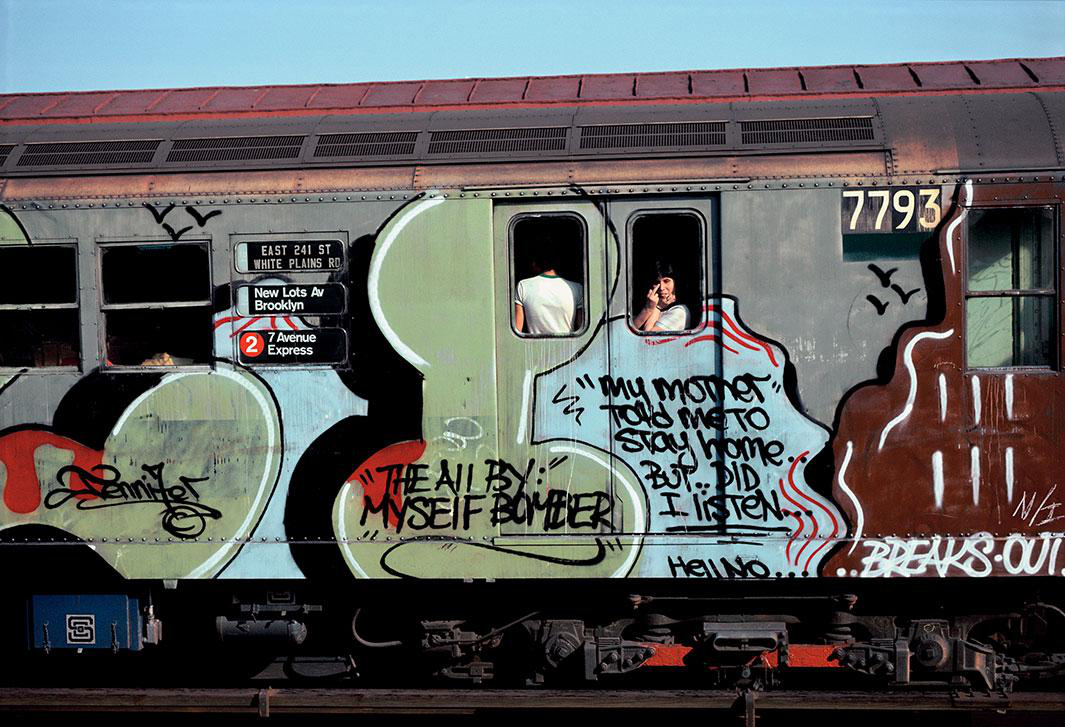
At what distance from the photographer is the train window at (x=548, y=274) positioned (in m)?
6.53

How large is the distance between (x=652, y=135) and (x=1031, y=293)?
2.41 m

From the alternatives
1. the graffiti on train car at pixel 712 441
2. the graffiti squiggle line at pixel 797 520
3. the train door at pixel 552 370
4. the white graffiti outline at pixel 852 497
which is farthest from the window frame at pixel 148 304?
the white graffiti outline at pixel 852 497

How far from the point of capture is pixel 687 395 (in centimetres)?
641

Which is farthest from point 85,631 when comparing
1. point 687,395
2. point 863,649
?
point 863,649

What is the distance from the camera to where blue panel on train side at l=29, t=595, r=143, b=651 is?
700 centimetres

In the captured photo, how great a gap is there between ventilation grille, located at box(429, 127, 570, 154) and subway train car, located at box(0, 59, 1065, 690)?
3cm

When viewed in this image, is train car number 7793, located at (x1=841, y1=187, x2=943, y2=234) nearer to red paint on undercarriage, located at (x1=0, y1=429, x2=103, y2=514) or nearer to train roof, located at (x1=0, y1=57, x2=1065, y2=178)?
train roof, located at (x1=0, y1=57, x2=1065, y2=178)

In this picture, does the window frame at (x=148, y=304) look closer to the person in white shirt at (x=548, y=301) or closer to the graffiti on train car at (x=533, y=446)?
the graffiti on train car at (x=533, y=446)

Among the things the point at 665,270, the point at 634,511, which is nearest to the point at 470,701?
the point at 634,511

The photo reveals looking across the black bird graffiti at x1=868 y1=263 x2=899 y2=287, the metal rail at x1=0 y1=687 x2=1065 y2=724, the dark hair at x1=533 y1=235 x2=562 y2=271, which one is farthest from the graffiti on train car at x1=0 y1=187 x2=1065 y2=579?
the metal rail at x1=0 y1=687 x2=1065 y2=724

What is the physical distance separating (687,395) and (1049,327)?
2.12 meters

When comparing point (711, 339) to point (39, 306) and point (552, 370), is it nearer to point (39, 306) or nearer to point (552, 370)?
point (552, 370)

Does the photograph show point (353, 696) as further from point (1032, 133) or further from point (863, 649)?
point (1032, 133)

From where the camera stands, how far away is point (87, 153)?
277 inches
